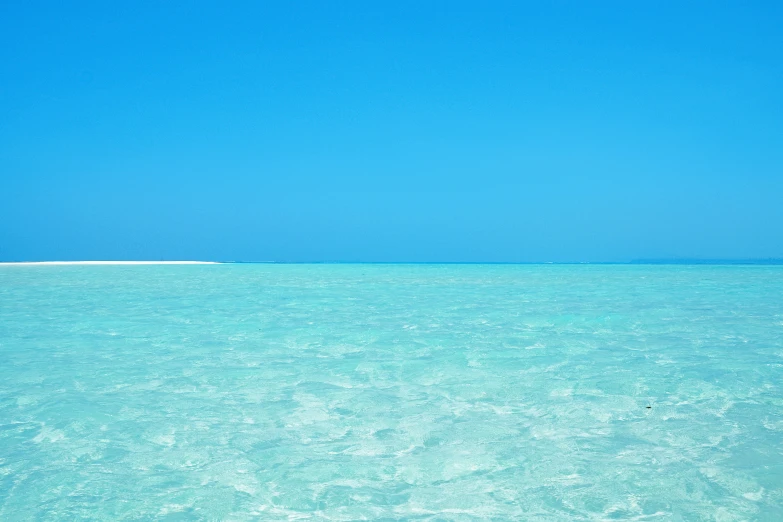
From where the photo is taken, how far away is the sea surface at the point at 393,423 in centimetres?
175

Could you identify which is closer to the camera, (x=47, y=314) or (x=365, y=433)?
(x=365, y=433)

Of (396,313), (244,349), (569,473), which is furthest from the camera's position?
(396,313)

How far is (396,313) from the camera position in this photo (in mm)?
6473

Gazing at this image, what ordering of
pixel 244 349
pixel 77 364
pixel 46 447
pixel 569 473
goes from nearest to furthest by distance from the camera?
pixel 569 473, pixel 46 447, pixel 77 364, pixel 244 349

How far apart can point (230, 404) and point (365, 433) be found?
757 millimetres

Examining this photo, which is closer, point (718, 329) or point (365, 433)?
point (365, 433)

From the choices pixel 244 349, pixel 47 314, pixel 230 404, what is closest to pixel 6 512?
pixel 230 404

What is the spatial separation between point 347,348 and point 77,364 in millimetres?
1677

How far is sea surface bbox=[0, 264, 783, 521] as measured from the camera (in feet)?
5.76

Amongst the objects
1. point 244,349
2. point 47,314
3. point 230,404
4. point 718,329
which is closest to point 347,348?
point 244,349

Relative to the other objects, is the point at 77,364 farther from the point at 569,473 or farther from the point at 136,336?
the point at 569,473

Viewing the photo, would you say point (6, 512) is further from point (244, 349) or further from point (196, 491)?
point (244, 349)

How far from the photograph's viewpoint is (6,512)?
5.47ft

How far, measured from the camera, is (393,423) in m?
2.49
